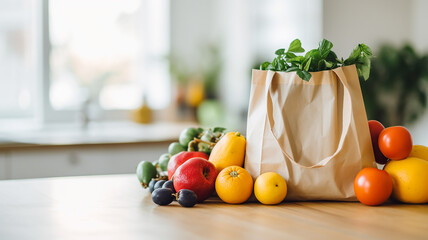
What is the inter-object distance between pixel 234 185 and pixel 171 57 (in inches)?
103

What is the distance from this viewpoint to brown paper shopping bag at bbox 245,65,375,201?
1.00m

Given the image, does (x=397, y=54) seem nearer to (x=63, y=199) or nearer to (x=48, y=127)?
(x=48, y=127)

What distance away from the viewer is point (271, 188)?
38.7 inches

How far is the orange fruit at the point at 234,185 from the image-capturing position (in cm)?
99

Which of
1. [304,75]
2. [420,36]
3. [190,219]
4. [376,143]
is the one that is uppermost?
[420,36]

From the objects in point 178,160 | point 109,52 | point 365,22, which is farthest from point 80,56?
point 178,160

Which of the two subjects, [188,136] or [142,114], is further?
[142,114]

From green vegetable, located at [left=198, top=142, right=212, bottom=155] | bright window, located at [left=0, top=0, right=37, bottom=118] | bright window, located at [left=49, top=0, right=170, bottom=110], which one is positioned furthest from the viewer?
bright window, located at [left=49, top=0, right=170, bottom=110]

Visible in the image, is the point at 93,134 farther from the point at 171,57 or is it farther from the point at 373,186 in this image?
the point at 373,186

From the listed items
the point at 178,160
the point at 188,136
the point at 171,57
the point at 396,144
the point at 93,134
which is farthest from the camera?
the point at 171,57

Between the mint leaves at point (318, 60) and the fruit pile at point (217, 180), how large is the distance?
19cm

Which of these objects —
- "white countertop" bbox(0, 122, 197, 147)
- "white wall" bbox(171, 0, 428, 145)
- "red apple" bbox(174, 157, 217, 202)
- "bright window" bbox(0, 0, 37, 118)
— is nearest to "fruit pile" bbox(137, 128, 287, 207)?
"red apple" bbox(174, 157, 217, 202)

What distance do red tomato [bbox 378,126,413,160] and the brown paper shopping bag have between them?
32 mm

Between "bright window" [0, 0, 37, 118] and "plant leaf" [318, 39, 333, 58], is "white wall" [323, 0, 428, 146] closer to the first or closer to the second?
"bright window" [0, 0, 37, 118]
